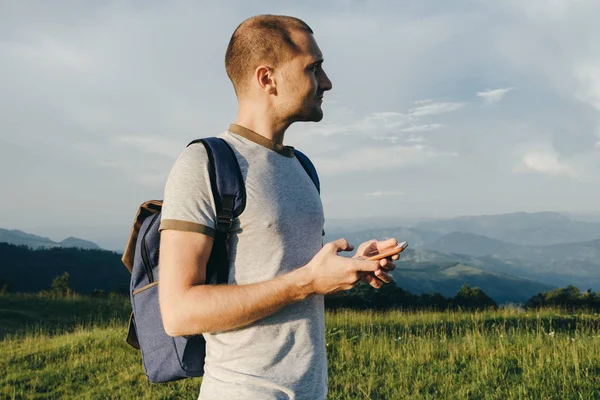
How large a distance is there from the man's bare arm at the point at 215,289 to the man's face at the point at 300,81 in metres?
0.71

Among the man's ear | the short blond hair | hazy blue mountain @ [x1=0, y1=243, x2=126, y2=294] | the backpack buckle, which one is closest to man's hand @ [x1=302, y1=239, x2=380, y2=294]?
the backpack buckle

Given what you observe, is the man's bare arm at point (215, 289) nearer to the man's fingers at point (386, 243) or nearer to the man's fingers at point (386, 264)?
the man's fingers at point (386, 264)

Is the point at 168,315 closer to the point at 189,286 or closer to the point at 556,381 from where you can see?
the point at 189,286

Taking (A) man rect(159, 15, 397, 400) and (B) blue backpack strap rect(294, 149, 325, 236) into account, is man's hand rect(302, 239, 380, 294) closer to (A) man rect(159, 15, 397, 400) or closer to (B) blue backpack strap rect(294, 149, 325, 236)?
(A) man rect(159, 15, 397, 400)

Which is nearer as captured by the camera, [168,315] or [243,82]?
[168,315]

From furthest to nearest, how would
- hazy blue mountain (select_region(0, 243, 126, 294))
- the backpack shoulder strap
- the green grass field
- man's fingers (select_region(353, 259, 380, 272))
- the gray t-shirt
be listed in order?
hazy blue mountain (select_region(0, 243, 126, 294)) < the green grass field < the backpack shoulder strap < the gray t-shirt < man's fingers (select_region(353, 259, 380, 272))

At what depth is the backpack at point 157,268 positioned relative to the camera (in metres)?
1.99

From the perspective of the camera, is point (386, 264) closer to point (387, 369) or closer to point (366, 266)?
point (366, 266)

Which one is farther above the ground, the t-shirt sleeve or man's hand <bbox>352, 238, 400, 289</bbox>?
the t-shirt sleeve

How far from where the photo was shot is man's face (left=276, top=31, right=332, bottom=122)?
2.30 m

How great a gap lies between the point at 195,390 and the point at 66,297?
22.8 meters

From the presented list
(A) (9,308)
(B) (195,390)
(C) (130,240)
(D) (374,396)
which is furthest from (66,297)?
(C) (130,240)

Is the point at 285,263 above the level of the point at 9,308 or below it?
above

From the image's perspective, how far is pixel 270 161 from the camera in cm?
220
